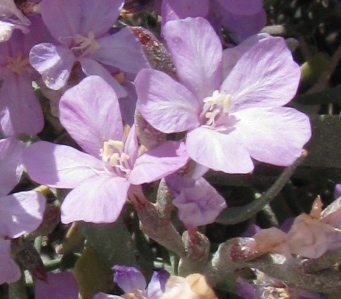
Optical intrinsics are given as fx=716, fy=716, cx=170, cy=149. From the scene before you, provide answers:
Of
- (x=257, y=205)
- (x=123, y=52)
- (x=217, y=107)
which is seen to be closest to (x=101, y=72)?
(x=123, y=52)

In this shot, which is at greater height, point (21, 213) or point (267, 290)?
point (21, 213)

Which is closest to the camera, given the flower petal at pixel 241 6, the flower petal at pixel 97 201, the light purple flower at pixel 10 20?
the flower petal at pixel 97 201

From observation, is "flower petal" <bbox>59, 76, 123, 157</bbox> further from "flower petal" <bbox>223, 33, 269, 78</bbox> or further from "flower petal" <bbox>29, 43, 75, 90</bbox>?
"flower petal" <bbox>223, 33, 269, 78</bbox>

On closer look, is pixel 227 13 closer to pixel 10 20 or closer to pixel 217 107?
pixel 217 107

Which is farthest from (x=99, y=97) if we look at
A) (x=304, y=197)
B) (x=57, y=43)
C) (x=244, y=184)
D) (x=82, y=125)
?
(x=304, y=197)

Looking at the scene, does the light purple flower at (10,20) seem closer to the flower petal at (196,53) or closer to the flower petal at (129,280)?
the flower petal at (196,53)

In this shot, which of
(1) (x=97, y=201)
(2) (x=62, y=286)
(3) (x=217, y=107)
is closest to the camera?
(1) (x=97, y=201)

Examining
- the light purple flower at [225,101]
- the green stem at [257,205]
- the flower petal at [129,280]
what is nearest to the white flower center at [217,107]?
the light purple flower at [225,101]

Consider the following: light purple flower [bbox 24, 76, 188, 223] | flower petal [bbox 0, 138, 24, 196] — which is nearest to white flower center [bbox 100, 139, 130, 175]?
light purple flower [bbox 24, 76, 188, 223]
